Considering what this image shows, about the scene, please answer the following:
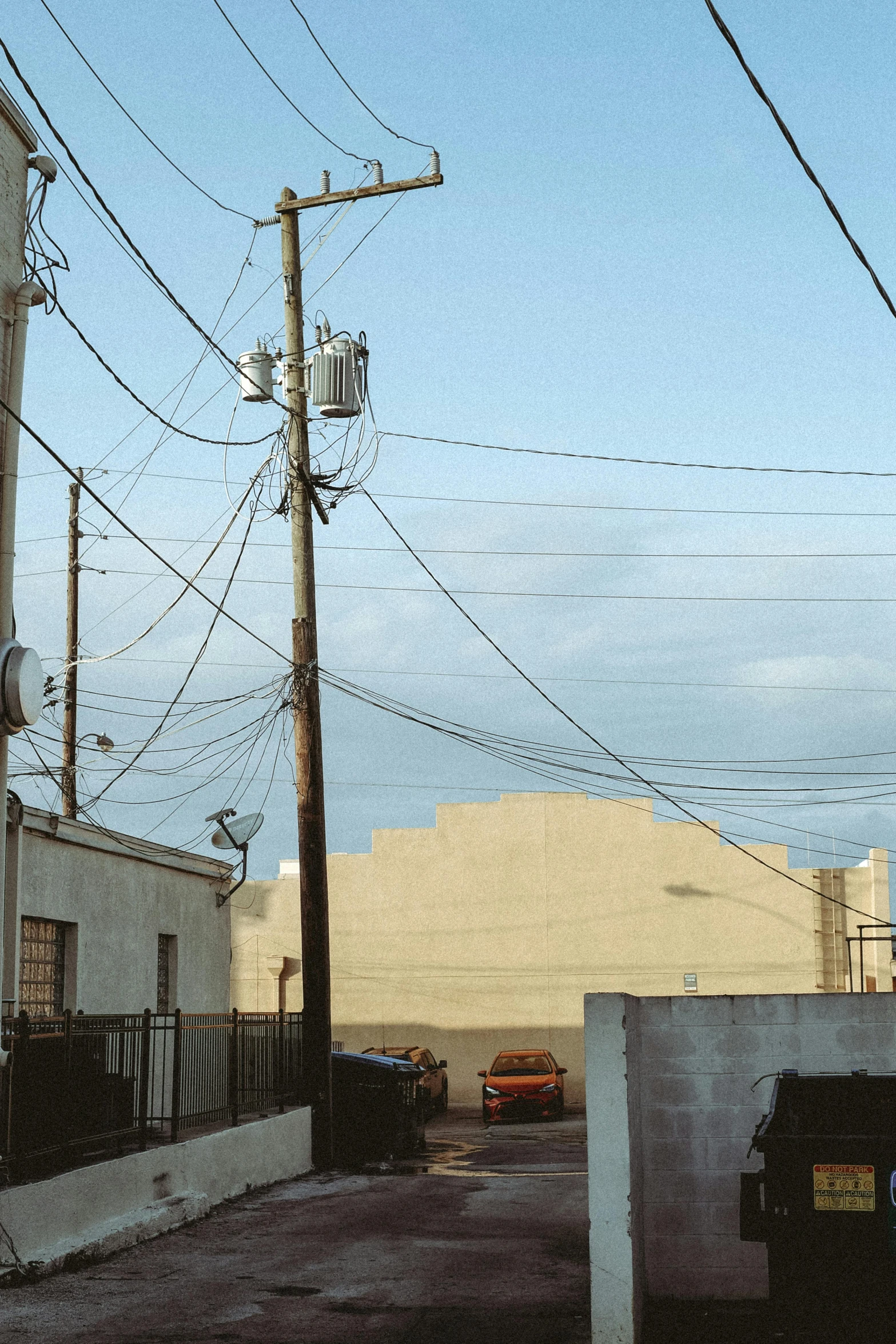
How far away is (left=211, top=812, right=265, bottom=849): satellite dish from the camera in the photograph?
20.2 m

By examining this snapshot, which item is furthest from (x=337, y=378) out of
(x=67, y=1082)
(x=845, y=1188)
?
(x=845, y=1188)

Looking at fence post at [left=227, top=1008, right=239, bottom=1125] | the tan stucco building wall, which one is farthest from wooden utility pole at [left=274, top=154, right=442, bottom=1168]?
the tan stucco building wall

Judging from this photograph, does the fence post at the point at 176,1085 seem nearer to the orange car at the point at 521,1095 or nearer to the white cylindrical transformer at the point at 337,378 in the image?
the white cylindrical transformer at the point at 337,378

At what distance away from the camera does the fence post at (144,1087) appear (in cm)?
1369

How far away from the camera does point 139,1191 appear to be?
1308 cm

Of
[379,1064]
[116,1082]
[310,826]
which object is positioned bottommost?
[379,1064]

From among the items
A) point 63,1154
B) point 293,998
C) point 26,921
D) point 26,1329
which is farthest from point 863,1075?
point 293,998

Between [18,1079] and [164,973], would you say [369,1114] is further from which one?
[18,1079]

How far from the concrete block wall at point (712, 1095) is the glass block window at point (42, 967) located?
28.2 feet

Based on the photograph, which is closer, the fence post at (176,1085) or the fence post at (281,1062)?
the fence post at (176,1085)

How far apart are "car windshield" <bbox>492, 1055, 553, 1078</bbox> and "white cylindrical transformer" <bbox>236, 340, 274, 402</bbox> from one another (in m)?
16.7

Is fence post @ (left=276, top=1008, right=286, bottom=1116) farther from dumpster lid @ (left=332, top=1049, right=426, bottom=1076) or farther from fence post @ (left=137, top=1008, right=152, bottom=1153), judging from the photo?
fence post @ (left=137, top=1008, right=152, bottom=1153)

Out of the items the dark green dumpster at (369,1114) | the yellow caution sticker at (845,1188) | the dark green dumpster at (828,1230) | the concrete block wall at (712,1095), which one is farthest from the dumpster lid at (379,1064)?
the yellow caution sticker at (845,1188)

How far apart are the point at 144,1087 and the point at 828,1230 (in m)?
8.16
